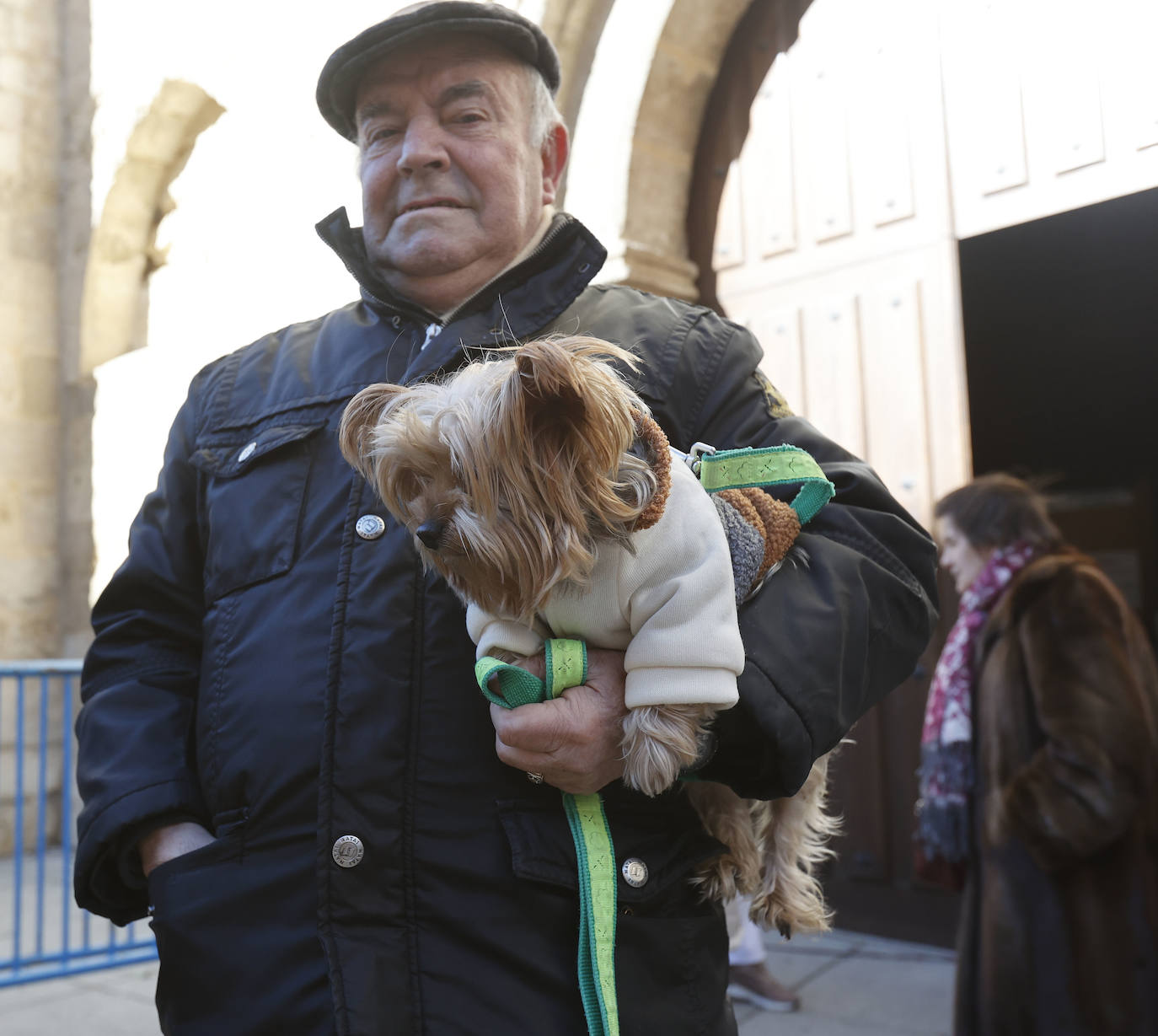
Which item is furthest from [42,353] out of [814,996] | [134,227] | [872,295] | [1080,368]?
[1080,368]

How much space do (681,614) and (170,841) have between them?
93cm

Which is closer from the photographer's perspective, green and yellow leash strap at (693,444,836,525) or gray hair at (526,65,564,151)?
A: green and yellow leash strap at (693,444,836,525)

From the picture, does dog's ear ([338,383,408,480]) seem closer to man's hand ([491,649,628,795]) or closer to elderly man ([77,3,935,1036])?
elderly man ([77,3,935,1036])

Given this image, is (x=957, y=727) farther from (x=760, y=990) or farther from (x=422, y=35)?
(x=422, y=35)

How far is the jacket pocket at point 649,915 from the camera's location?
4.74 ft

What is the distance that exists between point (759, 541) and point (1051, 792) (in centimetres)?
204

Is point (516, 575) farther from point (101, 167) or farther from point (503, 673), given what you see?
point (101, 167)

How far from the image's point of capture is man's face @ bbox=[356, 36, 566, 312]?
6.24ft

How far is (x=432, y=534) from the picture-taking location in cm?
148

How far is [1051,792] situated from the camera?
120 inches

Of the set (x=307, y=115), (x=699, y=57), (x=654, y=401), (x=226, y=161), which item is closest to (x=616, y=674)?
(x=654, y=401)

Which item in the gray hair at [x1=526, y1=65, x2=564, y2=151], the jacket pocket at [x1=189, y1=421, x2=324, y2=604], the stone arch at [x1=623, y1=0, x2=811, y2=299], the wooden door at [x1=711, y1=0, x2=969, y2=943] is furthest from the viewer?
the stone arch at [x1=623, y1=0, x2=811, y2=299]

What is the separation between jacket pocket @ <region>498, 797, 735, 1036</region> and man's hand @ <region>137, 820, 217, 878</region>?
54cm

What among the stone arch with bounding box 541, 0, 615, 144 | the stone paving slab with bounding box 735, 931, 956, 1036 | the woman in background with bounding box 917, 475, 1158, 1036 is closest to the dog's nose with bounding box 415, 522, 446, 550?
the woman in background with bounding box 917, 475, 1158, 1036
